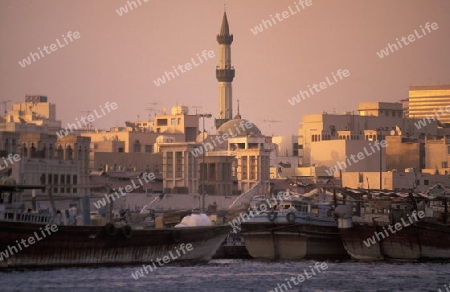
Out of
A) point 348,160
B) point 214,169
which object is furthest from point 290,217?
point 348,160

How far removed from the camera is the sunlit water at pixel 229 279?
7031 cm

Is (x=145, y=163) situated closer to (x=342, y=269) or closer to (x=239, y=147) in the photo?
(x=239, y=147)

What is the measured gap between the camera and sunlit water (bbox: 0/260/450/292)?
70.3 m

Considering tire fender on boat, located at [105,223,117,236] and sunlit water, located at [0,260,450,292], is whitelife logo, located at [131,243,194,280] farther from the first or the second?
tire fender on boat, located at [105,223,117,236]

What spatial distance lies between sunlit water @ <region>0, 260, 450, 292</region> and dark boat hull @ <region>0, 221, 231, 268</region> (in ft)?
2.48

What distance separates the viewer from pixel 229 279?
76.4 meters

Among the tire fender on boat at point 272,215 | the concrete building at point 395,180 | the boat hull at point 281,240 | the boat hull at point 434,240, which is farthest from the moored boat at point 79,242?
the concrete building at point 395,180

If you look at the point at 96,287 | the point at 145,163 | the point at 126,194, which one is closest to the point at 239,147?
the point at 145,163

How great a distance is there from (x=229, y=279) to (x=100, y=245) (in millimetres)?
7632

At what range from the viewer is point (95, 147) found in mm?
196750

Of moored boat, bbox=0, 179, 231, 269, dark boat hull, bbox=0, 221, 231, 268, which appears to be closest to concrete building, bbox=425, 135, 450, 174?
dark boat hull, bbox=0, 221, 231, 268

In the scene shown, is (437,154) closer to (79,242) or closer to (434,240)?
(434,240)

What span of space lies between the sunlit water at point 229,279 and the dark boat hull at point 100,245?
2.48 ft

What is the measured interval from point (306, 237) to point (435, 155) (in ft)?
323
